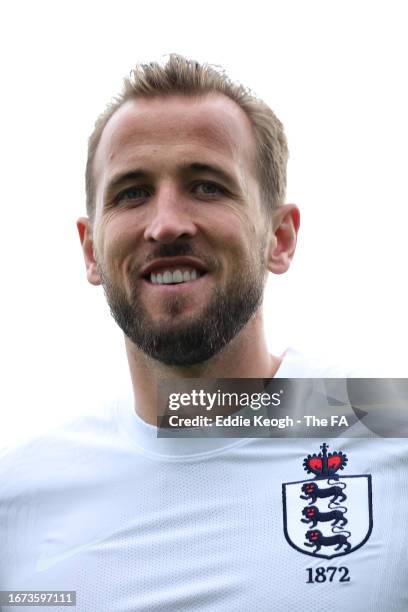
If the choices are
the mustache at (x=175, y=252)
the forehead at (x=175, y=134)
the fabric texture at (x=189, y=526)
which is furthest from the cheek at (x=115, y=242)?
the fabric texture at (x=189, y=526)

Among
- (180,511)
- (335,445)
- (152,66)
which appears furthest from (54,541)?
(152,66)

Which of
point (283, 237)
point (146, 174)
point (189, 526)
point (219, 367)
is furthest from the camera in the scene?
point (283, 237)

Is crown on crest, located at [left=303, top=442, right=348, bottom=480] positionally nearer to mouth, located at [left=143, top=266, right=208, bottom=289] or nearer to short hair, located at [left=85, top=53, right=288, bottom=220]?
mouth, located at [left=143, top=266, right=208, bottom=289]

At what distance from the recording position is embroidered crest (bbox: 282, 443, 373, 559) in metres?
2.89

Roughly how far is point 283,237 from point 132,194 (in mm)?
918

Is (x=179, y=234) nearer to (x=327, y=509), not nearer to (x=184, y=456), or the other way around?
(x=184, y=456)

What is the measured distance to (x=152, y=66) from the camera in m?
3.72

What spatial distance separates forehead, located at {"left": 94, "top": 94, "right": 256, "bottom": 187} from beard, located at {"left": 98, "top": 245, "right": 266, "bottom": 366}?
1.47 ft

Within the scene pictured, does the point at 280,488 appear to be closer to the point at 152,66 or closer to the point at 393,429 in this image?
the point at 393,429

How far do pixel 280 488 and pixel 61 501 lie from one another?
92 cm

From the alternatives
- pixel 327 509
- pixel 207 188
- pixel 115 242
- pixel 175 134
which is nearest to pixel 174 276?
pixel 115 242

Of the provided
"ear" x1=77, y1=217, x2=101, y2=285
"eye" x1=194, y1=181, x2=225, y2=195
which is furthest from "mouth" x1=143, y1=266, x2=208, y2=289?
"ear" x1=77, y1=217, x2=101, y2=285

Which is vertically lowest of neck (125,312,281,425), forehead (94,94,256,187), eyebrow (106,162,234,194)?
neck (125,312,281,425)

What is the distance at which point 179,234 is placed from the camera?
3.10m
